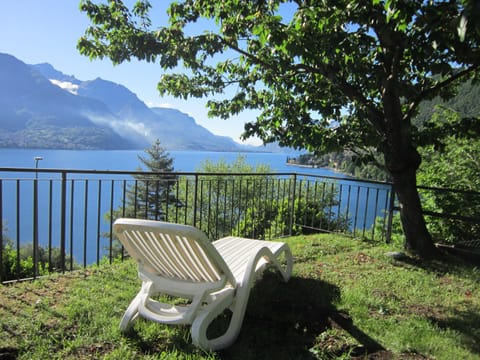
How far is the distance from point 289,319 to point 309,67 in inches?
119

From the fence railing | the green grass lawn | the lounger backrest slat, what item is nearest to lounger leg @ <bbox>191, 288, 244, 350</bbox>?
the green grass lawn

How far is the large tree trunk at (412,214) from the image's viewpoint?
4.16 meters

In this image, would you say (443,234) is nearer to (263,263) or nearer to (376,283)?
(376,283)

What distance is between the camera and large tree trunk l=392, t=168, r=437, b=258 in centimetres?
416

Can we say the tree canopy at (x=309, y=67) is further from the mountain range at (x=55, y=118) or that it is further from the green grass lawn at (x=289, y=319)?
the mountain range at (x=55, y=118)

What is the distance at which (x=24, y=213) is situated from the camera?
32125 mm

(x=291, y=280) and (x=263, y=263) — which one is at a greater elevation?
(x=263, y=263)

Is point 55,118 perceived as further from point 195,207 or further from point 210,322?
point 210,322

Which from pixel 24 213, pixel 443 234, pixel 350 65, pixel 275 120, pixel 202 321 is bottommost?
pixel 24 213

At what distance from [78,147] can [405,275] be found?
8406 centimetres

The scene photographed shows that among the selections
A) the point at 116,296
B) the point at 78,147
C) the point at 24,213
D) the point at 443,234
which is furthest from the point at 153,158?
the point at 78,147

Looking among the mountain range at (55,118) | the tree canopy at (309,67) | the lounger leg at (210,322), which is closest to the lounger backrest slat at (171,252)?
the lounger leg at (210,322)

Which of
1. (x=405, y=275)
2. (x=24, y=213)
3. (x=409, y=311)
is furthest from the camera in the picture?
(x=24, y=213)

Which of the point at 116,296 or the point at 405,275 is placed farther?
the point at 405,275
